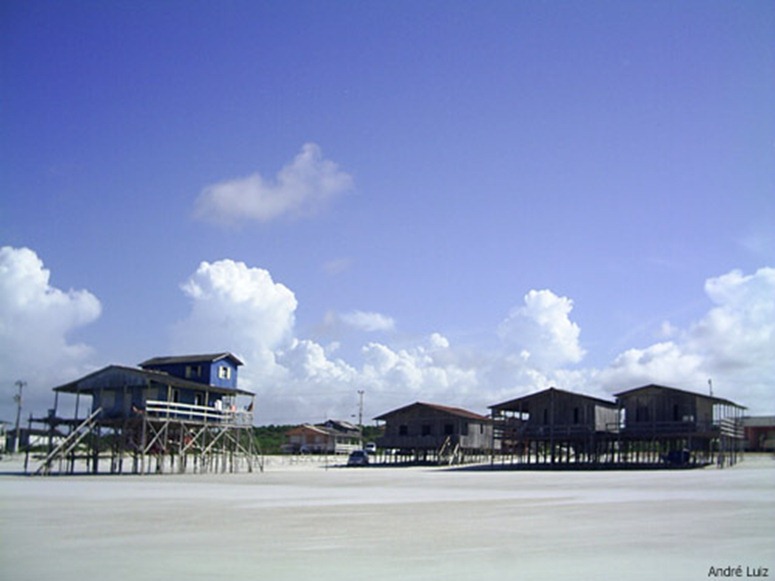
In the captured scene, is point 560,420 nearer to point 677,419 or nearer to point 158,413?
point 677,419

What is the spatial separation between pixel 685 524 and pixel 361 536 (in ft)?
19.4

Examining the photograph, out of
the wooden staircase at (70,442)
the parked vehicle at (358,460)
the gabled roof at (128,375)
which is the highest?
the gabled roof at (128,375)

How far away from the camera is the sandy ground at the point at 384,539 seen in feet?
30.3

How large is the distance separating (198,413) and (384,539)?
37.5 m

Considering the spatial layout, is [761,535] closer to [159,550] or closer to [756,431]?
[159,550]

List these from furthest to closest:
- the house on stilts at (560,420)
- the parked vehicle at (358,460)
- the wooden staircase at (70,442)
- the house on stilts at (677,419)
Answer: the parked vehicle at (358,460) < the house on stilts at (560,420) < the house on stilts at (677,419) < the wooden staircase at (70,442)

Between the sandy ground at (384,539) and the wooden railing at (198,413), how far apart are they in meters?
24.6

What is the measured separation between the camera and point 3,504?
1852cm

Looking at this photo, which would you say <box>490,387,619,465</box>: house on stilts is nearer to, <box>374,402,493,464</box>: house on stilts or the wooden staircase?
<box>374,402,493,464</box>: house on stilts

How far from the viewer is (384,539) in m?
11.9

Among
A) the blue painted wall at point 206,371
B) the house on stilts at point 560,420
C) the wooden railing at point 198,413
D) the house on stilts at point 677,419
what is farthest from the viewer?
the house on stilts at point 560,420

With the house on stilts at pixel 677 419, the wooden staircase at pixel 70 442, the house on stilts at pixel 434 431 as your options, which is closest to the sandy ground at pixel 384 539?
the wooden staircase at pixel 70 442

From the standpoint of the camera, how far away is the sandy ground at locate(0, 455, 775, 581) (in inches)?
364

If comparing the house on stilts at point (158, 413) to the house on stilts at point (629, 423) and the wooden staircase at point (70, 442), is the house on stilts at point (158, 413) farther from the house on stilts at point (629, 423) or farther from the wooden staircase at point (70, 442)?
the house on stilts at point (629, 423)
